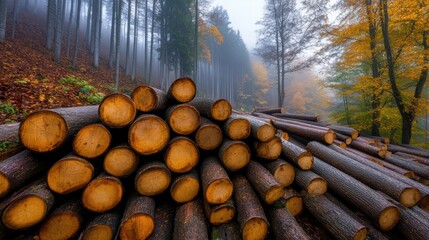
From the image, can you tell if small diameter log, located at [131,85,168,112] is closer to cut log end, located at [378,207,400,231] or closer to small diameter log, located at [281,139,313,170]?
small diameter log, located at [281,139,313,170]

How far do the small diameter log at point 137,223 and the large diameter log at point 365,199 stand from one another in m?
3.21

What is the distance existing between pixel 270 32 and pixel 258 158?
52.8 ft

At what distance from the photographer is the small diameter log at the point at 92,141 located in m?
2.70

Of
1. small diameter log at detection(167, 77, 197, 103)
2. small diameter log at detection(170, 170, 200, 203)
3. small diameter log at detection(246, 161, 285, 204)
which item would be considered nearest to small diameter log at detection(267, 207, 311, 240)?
small diameter log at detection(246, 161, 285, 204)

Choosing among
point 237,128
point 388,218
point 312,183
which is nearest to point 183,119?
point 237,128

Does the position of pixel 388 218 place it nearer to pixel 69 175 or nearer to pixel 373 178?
pixel 373 178

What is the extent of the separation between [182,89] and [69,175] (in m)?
2.13

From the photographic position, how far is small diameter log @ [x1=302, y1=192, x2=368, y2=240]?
2.64 meters

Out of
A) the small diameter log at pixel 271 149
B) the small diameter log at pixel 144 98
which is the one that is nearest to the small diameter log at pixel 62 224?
the small diameter log at pixel 144 98

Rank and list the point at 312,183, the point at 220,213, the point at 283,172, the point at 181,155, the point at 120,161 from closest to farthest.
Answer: the point at 220,213
the point at 120,161
the point at 181,155
the point at 312,183
the point at 283,172

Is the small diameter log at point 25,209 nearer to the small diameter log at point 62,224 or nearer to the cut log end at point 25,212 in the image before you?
the cut log end at point 25,212

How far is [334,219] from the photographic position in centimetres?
288

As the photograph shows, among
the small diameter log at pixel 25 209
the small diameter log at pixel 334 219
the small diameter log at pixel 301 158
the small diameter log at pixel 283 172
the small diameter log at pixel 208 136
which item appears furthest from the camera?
the small diameter log at pixel 301 158

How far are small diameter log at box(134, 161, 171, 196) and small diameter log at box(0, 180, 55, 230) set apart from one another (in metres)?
1.06
